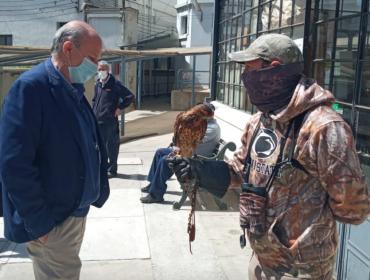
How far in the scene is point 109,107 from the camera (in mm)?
6762

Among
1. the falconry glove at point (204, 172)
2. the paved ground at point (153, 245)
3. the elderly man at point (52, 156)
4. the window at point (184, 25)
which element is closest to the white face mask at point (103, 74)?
the paved ground at point (153, 245)

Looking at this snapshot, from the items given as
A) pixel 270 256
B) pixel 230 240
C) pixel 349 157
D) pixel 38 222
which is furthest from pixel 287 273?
pixel 230 240

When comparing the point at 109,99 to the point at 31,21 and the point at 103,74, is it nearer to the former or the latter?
the point at 103,74

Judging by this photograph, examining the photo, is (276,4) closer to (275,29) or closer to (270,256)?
Answer: (275,29)

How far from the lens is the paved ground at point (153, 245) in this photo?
153 inches

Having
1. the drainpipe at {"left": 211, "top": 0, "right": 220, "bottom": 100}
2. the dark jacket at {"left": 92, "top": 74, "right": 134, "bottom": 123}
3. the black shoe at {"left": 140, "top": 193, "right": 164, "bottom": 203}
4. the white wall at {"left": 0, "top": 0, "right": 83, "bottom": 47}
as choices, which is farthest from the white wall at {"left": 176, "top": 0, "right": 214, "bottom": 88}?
the black shoe at {"left": 140, "top": 193, "right": 164, "bottom": 203}

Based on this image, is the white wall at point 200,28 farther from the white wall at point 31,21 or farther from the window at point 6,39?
the window at point 6,39

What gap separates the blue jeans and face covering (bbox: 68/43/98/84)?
293 cm

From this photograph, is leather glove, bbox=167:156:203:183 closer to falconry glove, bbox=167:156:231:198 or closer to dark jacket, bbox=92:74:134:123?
falconry glove, bbox=167:156:231:198

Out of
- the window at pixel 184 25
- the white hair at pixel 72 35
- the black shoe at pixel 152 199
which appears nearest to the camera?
the white hair at pixel 72 35

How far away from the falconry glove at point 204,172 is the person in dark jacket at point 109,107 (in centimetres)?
454

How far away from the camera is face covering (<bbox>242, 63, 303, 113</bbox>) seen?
6.68ft

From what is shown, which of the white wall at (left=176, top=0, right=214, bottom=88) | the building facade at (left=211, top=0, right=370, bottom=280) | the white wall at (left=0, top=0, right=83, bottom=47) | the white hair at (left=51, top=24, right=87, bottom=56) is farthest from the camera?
the white wall at (left=0, top=0, right=83, bottom=47)

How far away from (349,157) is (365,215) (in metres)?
0.29
